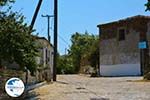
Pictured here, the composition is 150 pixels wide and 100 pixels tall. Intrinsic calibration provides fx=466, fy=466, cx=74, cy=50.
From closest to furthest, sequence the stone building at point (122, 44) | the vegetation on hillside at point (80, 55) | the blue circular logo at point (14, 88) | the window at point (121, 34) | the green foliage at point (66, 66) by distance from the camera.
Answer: the blue circular logo at point (14, 88) < the stone building at point (122, 44) < the window at point (121, 34) < the vegetation on hillside at point (80, 55) < the green foliage at point (66, 66)

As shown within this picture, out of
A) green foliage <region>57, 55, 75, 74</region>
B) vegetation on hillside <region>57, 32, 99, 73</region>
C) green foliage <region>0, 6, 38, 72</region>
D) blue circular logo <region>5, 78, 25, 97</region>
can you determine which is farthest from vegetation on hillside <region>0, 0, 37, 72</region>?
green foliage <region>57, 55, 75, 74</region>

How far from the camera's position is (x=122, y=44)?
180 ft

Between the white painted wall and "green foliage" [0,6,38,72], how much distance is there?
96.1ft

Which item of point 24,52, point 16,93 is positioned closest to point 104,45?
point 24,52

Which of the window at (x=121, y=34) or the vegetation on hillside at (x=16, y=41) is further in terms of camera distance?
the window at (x=121, y=34)

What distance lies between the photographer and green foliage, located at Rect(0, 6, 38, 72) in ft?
74.9

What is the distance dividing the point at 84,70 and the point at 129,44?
71.3ft

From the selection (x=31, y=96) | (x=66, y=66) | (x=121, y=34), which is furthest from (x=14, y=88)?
(x=66, y=66)

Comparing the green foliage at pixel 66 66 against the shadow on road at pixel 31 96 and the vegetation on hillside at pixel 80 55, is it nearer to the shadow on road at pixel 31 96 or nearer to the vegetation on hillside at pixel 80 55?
the vegetation on hillside at pixel 80 55

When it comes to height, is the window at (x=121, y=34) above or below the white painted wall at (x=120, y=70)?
above

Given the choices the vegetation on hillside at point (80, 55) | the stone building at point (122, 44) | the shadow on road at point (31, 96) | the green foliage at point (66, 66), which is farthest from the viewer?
the green foliage at point (66, 66)

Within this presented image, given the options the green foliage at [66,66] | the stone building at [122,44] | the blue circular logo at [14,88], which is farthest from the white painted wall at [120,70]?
the blue circular logo at [14,88]

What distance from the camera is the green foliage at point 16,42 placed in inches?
899

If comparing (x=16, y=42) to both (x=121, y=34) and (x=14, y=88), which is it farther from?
(x=121, y=34)
